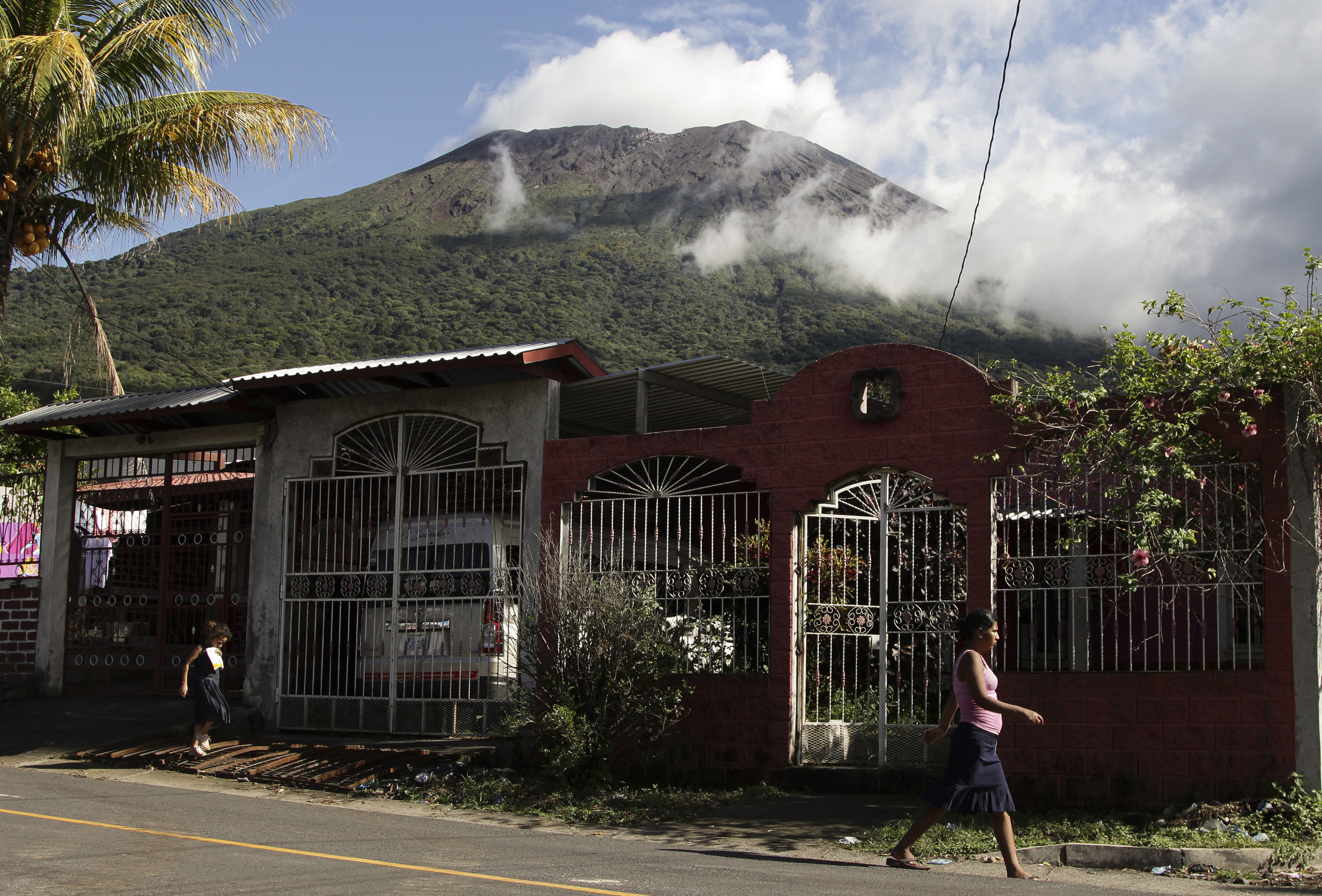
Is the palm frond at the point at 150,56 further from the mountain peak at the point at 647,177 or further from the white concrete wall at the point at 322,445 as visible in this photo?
the mountain peak at the point at 647,177

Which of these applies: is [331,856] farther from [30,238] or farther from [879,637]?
[30,238]

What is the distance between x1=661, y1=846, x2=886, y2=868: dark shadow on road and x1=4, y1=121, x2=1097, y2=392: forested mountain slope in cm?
2098

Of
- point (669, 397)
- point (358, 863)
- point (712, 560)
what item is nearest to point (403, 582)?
point (669, 397)

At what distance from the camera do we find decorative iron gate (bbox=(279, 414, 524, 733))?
11883 mm

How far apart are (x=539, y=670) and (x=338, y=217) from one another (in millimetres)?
61704

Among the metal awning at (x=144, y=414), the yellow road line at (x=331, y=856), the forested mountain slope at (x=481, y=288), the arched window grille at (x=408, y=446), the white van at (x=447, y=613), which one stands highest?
the forested mountain slope at (x=481, y=288)

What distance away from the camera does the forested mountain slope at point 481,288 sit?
41.8 meters

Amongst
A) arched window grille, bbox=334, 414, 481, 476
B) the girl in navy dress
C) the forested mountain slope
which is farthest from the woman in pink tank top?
the forested mountain slope

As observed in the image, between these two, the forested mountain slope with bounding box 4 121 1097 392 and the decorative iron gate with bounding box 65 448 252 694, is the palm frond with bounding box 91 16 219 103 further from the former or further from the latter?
the forested mountain slope with bounding box 4 121 1097 392

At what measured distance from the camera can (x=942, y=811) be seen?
6859 millimetres

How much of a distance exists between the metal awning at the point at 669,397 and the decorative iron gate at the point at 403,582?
1251 mm

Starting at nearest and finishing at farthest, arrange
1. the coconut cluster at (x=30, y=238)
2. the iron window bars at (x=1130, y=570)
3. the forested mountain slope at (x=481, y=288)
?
the iron window bars at (x=1130, y=570)
the coconut cluster at (x=30, y=238)
the forested mountain slope at (x=481, y=288)

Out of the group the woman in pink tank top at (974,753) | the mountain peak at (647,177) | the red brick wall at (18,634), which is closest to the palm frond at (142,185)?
the red brick wall at (18,634)

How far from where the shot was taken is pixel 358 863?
22.5 ft
